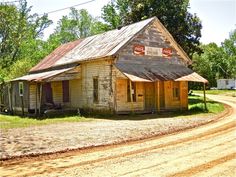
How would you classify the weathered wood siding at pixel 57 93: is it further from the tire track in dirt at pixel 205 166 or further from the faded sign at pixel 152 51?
the tire track in dirt at pixel 205 166

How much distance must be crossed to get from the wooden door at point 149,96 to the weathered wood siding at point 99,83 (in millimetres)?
2871

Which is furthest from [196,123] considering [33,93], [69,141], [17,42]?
[17,42]

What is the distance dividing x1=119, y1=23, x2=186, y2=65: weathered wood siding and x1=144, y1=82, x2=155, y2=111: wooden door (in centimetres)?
201

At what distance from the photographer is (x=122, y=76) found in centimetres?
2395

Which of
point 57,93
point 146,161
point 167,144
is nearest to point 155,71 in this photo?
point 57,93

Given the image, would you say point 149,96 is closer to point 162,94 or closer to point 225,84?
point 162,94

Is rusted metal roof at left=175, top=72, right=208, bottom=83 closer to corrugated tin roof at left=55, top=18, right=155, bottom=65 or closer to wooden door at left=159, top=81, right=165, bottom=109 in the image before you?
wooden door at left=159, top=81, right=165, bottom=109

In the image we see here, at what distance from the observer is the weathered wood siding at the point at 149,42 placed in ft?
83.9

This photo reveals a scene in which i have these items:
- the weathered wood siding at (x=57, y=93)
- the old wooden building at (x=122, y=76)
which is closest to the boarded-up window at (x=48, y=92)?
the weathered wood siding at (x=57, y=93)

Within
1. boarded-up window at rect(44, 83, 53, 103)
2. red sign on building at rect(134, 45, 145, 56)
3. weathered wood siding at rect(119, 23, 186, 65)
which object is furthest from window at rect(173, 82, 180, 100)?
boarded-up window at rect(44, 83, 53, 103)

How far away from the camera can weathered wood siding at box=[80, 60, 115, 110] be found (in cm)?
2511

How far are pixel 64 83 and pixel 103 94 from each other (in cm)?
602

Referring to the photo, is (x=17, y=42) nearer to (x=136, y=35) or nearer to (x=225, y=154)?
(x=136, y=35)

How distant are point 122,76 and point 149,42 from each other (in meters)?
4.41
